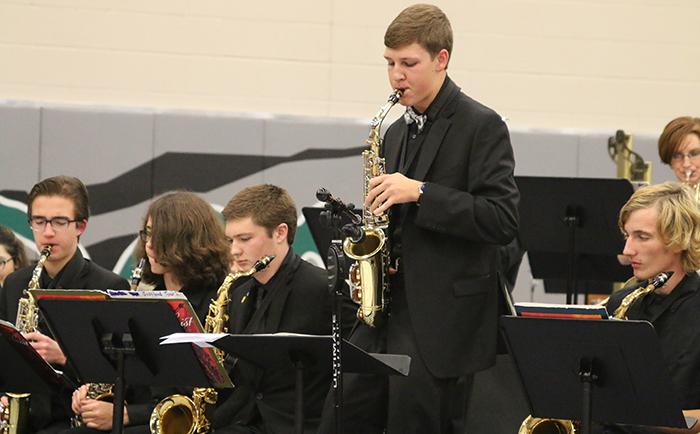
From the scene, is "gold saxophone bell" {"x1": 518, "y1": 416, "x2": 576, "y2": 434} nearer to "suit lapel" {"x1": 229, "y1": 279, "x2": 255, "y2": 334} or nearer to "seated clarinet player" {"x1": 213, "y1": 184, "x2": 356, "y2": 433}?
"seated clarinet player" {"x1": 213, "y1": 184, "x2": 356, "y2": 433}

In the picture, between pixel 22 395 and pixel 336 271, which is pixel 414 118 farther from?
pixel 22 395

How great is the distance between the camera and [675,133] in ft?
19.5

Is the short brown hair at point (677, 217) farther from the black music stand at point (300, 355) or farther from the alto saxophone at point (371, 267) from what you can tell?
the black music stand at point (300, 355)

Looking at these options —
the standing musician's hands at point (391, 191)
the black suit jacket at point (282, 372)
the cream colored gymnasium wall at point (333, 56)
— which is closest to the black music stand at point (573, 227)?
the black suit jacket at point (282, 372)

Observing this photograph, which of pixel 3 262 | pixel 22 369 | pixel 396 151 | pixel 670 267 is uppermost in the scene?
pixel 396 151

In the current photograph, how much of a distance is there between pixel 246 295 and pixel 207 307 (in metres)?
0.23

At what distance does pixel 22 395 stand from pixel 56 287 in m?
0.50

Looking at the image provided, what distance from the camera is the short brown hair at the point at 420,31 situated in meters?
3.87

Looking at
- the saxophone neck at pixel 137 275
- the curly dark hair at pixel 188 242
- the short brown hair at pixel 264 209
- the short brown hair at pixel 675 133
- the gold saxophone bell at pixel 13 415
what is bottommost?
the gold saxophone bell at pixel 13 415

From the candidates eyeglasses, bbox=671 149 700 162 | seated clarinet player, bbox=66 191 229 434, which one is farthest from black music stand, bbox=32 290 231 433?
eyeglasses, bbox=671 149 700 162

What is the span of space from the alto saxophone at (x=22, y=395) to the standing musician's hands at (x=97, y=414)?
34 centimetres

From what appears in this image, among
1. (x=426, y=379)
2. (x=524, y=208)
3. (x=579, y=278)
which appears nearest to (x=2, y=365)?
(x=426, y=379)

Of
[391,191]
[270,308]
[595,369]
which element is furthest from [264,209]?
[595,369]

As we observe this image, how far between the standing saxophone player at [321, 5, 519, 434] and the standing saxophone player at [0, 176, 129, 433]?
1.51 metres
